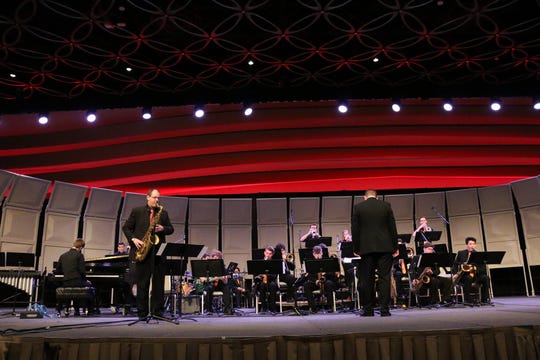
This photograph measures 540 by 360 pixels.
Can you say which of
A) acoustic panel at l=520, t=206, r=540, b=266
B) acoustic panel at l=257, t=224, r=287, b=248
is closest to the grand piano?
acoustic panel at l=257, t=224, r=287, b=248

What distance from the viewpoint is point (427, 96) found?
951 centimetres

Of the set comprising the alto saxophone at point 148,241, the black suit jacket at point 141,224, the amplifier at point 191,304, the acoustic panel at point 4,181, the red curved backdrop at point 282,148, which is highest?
the red curved backdrop at point 282,148

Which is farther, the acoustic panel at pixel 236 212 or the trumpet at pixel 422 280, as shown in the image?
the acoustic panel at pixel 236 212

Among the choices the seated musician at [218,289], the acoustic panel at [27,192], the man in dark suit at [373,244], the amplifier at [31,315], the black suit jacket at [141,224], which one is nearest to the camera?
the black suit jacket at [141,224]

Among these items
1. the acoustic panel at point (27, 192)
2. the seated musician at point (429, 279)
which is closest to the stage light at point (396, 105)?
the seated musician at point (429, 279)

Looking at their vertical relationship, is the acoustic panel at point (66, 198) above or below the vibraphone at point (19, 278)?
above

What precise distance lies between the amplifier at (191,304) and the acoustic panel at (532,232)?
29.3 feet

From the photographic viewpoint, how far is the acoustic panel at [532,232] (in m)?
12.4

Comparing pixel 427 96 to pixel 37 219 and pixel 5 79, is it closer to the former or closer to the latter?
pixel 5 79

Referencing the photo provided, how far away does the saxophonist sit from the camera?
18.7ft

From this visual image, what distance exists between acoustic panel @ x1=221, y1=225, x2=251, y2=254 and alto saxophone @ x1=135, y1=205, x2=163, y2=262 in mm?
8177

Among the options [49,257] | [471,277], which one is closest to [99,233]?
[49,257]

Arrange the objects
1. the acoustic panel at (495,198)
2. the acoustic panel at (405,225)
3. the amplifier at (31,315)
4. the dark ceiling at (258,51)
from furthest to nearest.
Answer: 1. the acoustic panel at (405,225)
2. the acoustic panel at (495,198)
3. the dark ceiling at (258,51)
4. the amplifier at (31,315)

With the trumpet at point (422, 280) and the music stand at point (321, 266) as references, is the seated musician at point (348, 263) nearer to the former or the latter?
the music stand at point (321, 266)
